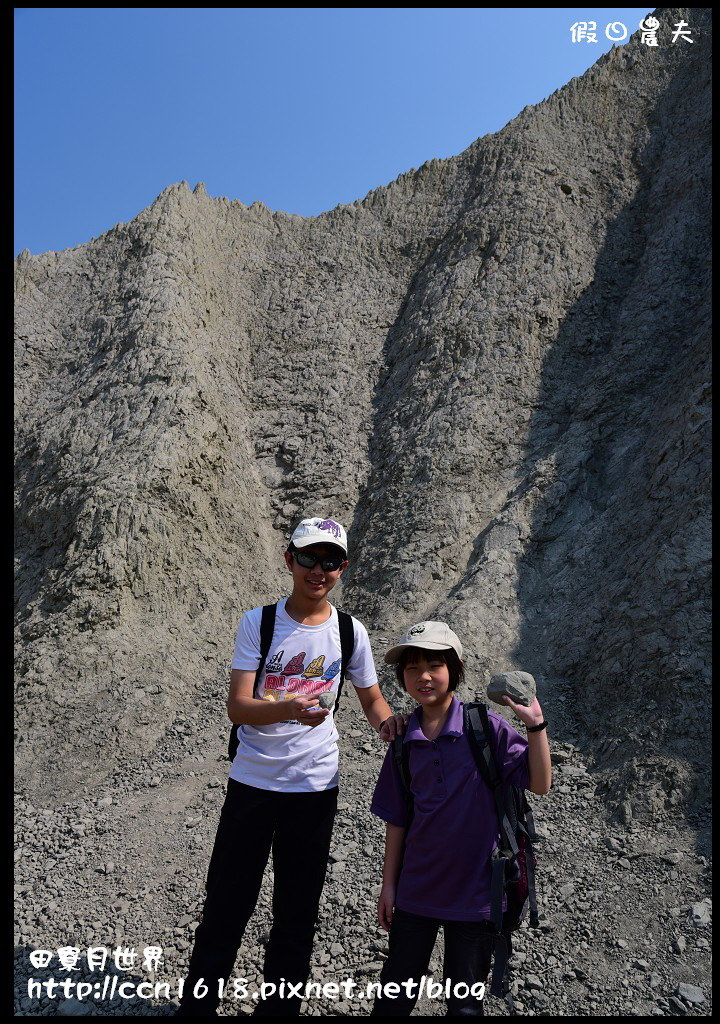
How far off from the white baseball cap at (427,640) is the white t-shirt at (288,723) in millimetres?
374

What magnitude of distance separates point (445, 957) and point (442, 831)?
475 mm

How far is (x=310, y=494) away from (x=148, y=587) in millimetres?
3122

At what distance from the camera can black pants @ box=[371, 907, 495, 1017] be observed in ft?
8.80

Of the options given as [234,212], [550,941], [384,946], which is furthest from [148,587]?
[234,212]

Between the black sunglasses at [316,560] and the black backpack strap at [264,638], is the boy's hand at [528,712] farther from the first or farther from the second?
the black backpack strap at [264,638]

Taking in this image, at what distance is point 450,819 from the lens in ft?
9.27

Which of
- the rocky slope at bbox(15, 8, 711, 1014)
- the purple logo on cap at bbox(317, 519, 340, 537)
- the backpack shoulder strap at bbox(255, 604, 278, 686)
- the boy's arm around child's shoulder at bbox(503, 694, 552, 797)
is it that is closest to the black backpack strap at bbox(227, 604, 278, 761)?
the backpack shoulder strap at bbox(255, 604, 278, 686)

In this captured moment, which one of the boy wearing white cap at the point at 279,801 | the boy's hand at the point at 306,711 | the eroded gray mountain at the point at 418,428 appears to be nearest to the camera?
the boy's hand at the point at 306,711

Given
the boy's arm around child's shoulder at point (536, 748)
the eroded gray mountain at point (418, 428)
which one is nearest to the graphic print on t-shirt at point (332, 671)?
the boy's arm around child's shoulder at point (536, 748)

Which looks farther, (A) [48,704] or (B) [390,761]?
(A) [48,704]

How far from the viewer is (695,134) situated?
12547 mm

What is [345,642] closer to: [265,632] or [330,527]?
[265,632]

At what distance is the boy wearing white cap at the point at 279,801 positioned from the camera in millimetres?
3074
